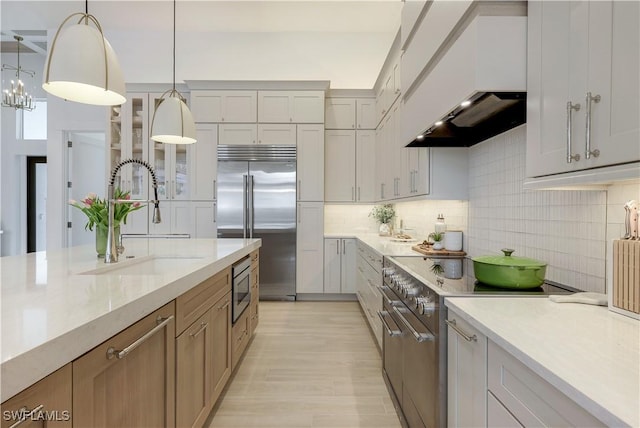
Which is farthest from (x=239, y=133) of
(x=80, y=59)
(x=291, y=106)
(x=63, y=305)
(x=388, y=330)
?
(x=63, y=305)

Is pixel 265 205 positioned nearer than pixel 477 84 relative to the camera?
No

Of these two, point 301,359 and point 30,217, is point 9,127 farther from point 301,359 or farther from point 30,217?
point 301,359

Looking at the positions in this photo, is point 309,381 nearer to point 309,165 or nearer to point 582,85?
point 582,85

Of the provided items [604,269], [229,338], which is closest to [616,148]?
[604,269]

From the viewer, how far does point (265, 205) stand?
14.5ft

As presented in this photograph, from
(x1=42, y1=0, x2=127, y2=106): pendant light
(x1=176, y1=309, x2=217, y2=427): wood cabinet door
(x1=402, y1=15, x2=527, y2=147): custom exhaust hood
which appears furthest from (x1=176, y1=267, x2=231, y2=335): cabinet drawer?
(x1=402, y1=15, x2=527, y2=147): custom exhaust hood

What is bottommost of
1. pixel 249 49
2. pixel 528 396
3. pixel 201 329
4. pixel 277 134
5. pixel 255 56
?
pixel 201 329

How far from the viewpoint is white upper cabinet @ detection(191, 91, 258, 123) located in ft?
14.7

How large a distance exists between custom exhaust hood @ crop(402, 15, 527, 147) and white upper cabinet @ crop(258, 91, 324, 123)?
2511 mm

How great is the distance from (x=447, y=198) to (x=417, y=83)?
896mm

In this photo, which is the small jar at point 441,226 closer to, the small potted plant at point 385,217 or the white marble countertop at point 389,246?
the white marble countertop at point 389,246

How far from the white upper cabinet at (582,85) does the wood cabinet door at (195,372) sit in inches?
65.1

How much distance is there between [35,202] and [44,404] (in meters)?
7.26

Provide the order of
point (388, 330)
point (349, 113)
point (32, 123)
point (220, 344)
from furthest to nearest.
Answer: point (32, 123), point (349, 113), point (388, 330), point (220, 344)
